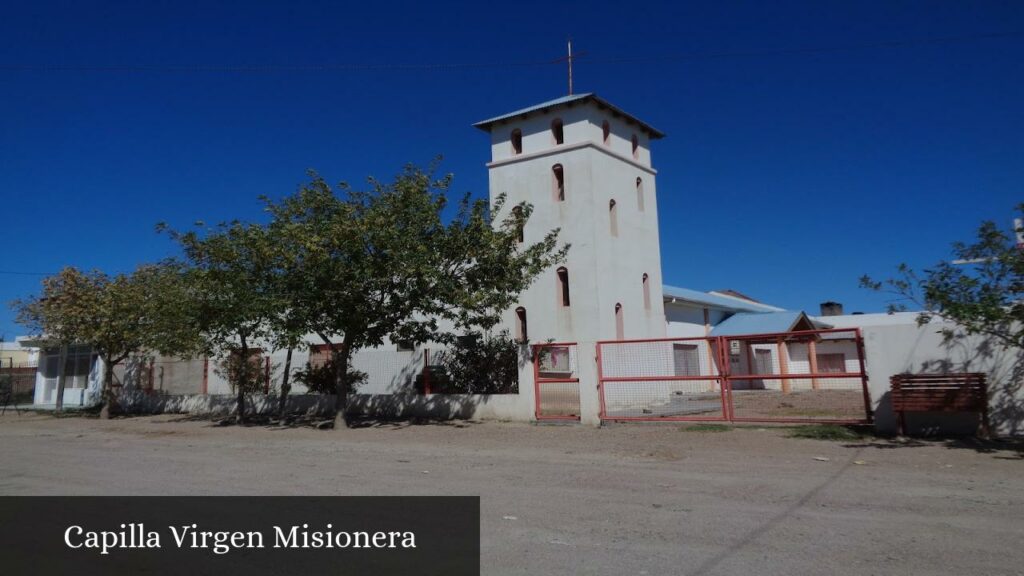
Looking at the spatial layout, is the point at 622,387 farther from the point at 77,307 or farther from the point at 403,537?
the point at 77,307

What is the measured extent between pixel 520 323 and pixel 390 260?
10206 millimetres

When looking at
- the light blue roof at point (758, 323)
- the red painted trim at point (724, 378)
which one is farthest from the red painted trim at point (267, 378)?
the light blue roof at point (758, 323)

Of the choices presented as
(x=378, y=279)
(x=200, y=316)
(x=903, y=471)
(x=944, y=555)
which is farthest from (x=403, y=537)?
(x=200, y=316)

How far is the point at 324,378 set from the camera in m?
22.9

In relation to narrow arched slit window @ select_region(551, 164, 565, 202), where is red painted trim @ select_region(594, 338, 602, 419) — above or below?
below

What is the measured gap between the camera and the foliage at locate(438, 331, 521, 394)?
19.5m

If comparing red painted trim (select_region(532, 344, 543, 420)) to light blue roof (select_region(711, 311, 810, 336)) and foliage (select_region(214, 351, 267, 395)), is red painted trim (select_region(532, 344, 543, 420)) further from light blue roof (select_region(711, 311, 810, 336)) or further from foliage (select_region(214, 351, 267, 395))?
light blue roof (select_region(711, 311, 810, 336))

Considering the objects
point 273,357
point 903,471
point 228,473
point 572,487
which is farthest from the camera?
point 273,357

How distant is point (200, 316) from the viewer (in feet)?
58.0

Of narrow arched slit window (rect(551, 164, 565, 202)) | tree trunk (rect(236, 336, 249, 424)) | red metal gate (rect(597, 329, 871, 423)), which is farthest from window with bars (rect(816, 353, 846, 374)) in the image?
tree trunk (rect(236, 336, 249, 424))

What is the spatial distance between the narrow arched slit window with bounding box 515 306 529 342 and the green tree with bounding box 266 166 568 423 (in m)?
7.21

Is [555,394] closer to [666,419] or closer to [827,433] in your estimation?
[666,419]

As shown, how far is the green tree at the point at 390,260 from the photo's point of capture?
15047 mm

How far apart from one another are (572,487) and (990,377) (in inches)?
322
